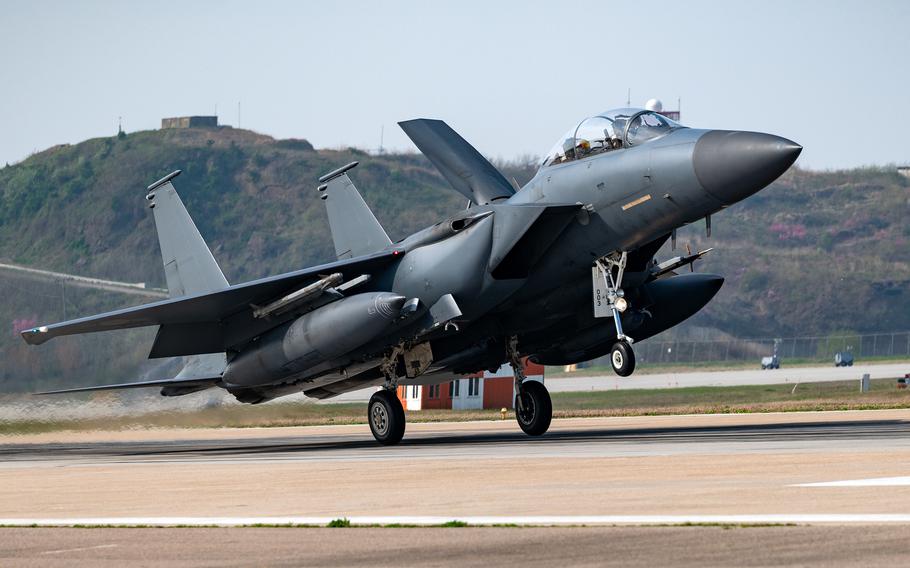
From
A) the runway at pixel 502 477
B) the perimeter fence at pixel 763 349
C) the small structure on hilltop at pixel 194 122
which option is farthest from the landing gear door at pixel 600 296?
the small structure on hilltop at pixel 194 122

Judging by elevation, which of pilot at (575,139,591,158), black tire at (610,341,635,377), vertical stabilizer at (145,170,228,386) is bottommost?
black tire at (610,341,635,377)

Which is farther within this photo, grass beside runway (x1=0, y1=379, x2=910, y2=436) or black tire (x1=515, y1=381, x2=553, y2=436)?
grass beside runway (x1=0, y1=379, x2=910, y2=436)

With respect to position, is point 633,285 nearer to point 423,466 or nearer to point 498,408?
point 423,466

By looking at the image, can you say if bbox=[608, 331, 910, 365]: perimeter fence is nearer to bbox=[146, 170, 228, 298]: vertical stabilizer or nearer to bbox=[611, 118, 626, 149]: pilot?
bbox=[146, 170, 228, 298]: vertical stabilizer

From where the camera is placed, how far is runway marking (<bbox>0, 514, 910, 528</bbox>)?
25.1 ft

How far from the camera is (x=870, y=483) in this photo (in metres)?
9.50

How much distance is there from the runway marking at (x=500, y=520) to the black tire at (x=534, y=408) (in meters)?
11.0

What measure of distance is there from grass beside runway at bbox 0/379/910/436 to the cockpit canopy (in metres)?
9.79

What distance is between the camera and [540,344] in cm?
1994

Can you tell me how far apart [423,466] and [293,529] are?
205 inches

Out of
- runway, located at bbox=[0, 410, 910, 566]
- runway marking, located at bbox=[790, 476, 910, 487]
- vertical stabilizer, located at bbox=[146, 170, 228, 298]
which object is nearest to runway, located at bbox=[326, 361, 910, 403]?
vertical stabilizer, located at bbox=[146, 170, 228, 298]

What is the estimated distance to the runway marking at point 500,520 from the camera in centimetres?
764

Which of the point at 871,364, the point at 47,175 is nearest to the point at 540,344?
the point at 871,364

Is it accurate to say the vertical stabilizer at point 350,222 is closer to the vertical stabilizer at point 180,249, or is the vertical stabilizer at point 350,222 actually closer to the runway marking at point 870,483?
the vertical stabilizer at point 180,249
